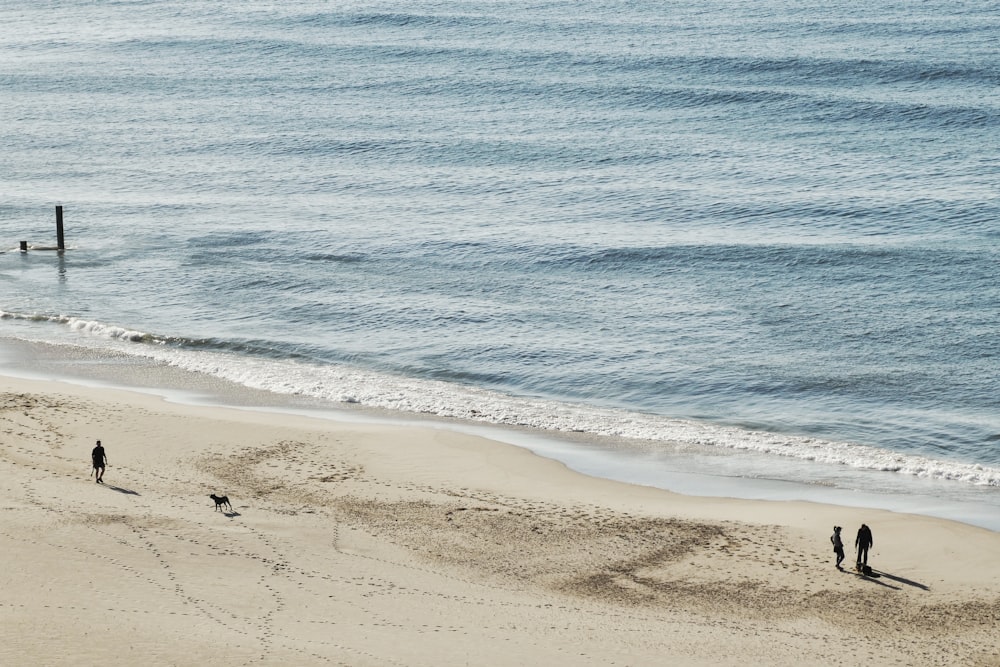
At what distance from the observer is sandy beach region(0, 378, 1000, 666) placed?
2242 centimetres

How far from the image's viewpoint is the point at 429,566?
1038 inches

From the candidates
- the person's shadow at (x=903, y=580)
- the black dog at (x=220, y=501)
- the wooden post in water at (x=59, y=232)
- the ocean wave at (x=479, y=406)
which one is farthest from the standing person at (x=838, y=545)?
the wooden post in water at (x=59, y=232)

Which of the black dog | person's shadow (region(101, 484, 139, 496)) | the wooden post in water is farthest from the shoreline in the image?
the wooden post in water

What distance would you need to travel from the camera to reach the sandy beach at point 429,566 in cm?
2242

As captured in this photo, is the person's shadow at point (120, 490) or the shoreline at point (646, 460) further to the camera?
the shoreline at point (646, 460)

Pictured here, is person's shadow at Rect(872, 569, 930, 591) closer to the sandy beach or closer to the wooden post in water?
the sandy beach

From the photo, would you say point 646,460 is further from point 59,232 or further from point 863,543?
point 59,232

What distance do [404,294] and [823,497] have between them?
77.9 ft

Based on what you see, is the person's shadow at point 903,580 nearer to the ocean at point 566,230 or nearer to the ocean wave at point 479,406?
the ocean at point 566,230

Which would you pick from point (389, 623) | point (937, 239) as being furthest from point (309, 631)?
point (937, 239)

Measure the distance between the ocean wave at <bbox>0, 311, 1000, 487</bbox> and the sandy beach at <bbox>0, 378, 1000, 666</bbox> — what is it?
4.08 meters

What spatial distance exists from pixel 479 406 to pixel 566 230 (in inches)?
801

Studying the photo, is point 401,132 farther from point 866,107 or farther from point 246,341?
point 246,341

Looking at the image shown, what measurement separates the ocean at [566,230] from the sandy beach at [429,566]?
3789mm
